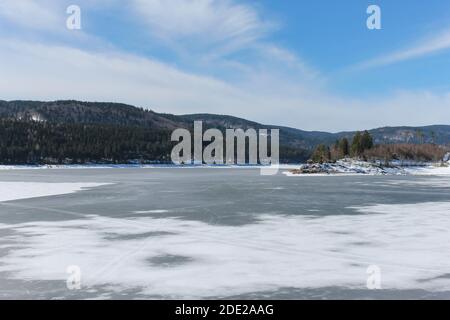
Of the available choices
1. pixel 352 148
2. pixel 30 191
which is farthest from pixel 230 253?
pixel 352 148

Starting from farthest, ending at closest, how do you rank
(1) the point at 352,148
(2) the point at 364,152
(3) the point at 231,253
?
(1) the point at 352,148, (2) the point at 364,152, (3) the point at 231,253

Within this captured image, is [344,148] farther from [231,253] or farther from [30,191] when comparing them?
[231,253]

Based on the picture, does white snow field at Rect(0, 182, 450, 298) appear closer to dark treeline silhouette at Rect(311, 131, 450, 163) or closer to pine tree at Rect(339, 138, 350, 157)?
dark treeline silhouette at Rect(311, 131, 450, 163)

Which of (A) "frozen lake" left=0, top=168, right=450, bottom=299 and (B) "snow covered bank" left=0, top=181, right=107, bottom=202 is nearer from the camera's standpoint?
(A) "frozen lake" left=0, top=168, right=450, bottom=299

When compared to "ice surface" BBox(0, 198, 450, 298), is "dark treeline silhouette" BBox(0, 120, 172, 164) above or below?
above

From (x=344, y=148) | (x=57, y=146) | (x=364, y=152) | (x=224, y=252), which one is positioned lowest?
(x=224, y=252)

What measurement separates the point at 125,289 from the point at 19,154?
16689cm

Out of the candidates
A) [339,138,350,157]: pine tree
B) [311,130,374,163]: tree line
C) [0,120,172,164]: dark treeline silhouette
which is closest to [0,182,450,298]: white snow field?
[311,130,374,163]: tree line

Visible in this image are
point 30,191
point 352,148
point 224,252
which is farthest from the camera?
point 352,148

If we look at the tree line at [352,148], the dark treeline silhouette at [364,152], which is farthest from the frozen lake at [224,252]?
the tree line at [352,148]

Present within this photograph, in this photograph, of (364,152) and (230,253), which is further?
(364,152)
